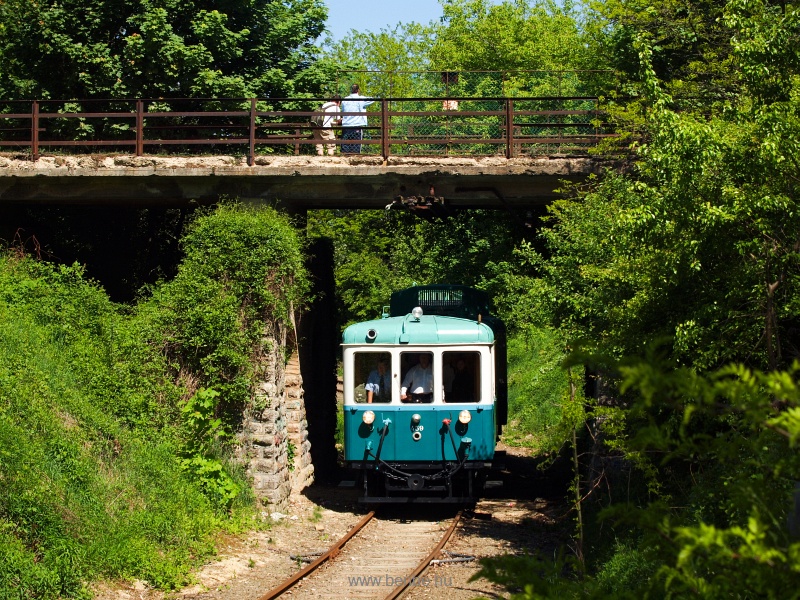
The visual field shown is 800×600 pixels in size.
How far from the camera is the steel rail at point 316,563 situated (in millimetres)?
9734

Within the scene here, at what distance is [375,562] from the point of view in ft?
37.9

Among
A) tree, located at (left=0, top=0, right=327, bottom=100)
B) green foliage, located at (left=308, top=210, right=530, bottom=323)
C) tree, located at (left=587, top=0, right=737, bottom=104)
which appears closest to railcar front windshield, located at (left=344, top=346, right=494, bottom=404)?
tree, located at (left=587, top=0, right=737, bottom=104)

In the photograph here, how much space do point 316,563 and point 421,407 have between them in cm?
365

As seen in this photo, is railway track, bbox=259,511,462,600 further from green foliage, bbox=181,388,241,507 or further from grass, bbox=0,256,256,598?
green foliage, bbox=181,388,241,507

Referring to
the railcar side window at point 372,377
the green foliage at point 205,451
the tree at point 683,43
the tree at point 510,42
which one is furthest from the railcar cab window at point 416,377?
the tree at point 510,42

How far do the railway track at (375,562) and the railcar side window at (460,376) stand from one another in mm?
1801

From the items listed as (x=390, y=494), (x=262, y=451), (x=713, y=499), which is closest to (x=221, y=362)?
(x=262, y=451)

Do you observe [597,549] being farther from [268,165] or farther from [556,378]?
[556,378]

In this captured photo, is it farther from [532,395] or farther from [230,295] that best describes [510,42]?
[230,295]

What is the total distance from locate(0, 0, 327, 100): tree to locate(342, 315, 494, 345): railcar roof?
8571 millimetres

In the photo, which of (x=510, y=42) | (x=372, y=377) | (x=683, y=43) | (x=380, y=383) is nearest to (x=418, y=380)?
(x=380, y=383)

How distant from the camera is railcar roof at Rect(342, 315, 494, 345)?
47.0ft

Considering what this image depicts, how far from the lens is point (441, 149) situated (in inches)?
991

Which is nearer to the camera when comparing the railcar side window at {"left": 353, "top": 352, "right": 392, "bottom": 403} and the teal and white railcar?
the teal and white railcar
